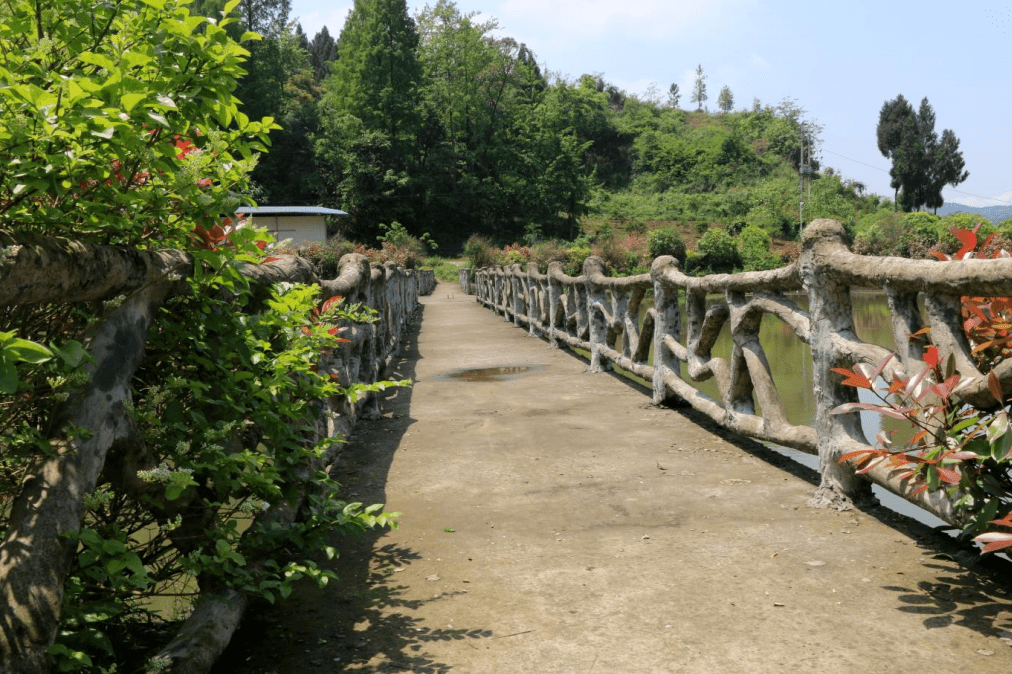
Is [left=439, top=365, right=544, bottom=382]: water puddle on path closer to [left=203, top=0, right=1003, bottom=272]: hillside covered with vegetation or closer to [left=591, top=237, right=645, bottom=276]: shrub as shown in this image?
[left=591, top=237, right=645, bottom=276]: shrub

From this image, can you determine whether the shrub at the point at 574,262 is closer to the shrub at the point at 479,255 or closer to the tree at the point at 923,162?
the shrub at the point at 479,255

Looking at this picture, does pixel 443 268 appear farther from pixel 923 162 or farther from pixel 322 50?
pixel 322 50

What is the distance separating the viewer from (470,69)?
64.2 m

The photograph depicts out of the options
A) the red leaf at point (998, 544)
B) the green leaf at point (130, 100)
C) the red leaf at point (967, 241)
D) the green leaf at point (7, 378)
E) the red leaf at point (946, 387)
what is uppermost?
the green leaf at point (130, 100)

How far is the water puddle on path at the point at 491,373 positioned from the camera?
8805 millimetres

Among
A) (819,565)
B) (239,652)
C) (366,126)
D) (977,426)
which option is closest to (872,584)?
(819,565)

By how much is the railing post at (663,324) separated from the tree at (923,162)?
238ft

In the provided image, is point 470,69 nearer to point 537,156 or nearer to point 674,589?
point 537,156

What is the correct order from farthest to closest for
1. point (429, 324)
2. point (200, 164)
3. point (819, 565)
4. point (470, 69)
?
point (470, 69) < point (429, 324) < point (819, 565) < point (200, 164)

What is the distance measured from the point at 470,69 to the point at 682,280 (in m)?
61.7

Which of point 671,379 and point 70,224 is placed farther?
point 671,379

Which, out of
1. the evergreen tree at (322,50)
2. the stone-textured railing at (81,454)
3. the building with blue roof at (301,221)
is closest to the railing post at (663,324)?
the stone-textured railing at (81,454)

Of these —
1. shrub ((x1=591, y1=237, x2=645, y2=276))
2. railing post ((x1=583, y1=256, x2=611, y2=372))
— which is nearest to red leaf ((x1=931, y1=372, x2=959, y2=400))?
railing post ((x1=583, y1=256, x2=611, y2=372))

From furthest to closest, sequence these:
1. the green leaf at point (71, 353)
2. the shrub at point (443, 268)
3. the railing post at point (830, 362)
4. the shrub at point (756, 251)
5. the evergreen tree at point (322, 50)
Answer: the evergreen tree at point (322, 50) → the shrub at point (443, 268) → the shrub at point (756, 251) → the railing post at point (830, 362) → the green leaf at point (71, 353)
